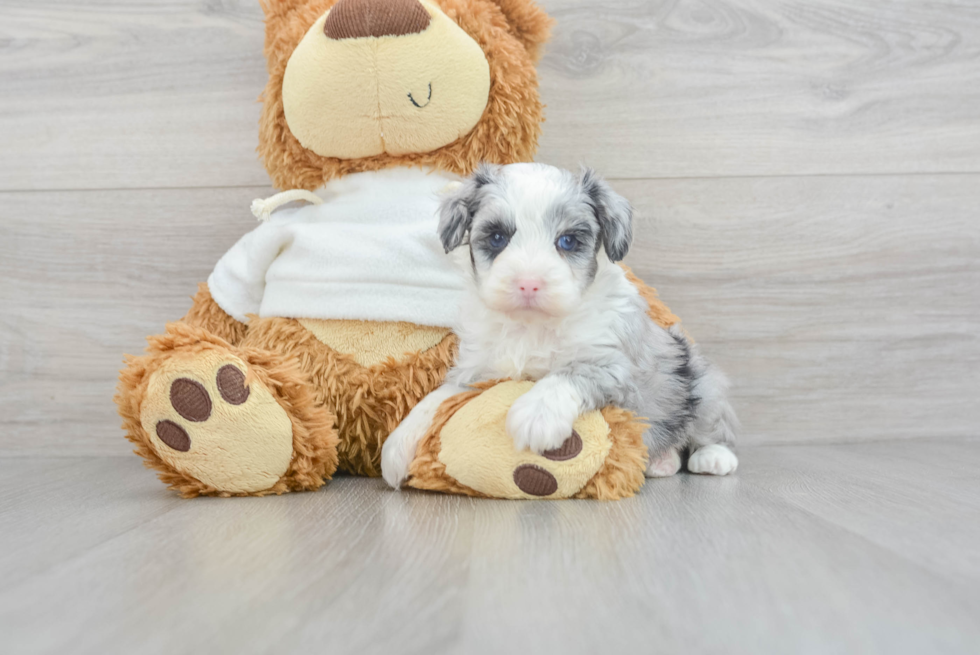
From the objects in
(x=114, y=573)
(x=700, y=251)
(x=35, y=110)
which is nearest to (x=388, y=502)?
(x=114, y=573)

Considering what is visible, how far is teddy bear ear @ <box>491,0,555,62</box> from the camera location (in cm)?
173

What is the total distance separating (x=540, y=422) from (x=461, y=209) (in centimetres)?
45

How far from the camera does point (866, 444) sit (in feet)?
6.87

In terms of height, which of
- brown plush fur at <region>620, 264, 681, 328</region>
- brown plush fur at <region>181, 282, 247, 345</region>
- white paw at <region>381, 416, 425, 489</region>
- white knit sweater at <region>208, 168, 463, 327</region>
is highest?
white knit sweater at <region>208, 168, 463, 327</region>

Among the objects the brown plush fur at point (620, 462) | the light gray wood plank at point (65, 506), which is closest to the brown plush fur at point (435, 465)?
the brown plush fur at point (620, 462)

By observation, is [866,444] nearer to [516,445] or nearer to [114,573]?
[516,445]

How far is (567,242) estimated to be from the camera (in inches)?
54.5

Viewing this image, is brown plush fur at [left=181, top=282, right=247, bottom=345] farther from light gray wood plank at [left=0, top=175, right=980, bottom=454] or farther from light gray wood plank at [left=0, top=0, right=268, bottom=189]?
light gray wood plank at [left=0, top=0, right=268, bottom=189]

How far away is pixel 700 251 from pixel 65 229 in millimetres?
→ 1750

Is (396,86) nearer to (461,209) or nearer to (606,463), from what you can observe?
(461,209)

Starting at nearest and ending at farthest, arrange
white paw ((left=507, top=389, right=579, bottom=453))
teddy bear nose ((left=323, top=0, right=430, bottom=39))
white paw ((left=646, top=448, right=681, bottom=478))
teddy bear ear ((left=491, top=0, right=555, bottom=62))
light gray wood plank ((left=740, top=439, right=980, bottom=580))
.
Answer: light gray wood plank ((left=740, top=439, right=980, bottom=580)) → white paw ((left=507, top=389, right=579, bottom=453)) → teddy bear nose ((left=323, top=0, right=430, bottom=39)) → white paw ((left=646, top=448, right=681, bottom=478)) → teddy bear ear ((left=491, top=0, right=555, bottom=62))

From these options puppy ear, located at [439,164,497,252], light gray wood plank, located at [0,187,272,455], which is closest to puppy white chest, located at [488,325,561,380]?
puppy ear, located at [439,164,497,252]

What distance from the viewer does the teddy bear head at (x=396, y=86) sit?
1533 mm

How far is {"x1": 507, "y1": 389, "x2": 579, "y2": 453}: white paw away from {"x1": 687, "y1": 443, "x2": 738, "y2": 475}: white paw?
53cm
